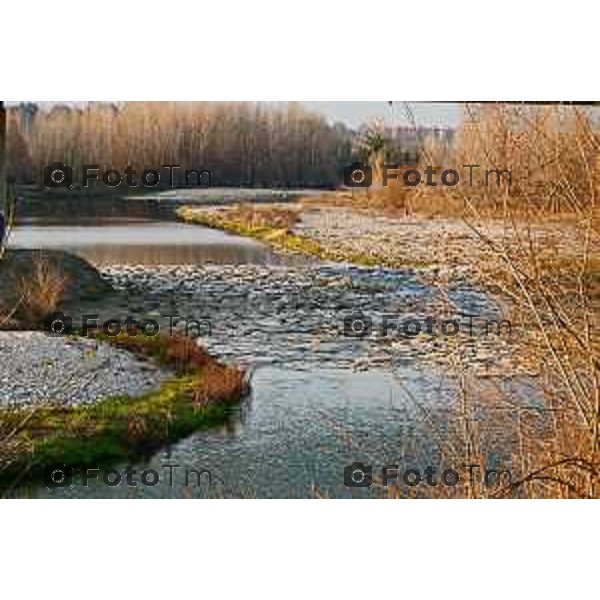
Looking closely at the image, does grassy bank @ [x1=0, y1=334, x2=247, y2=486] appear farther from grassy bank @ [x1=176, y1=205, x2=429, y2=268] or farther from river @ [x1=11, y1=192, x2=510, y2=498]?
grassy bank @ [x1=176, y1=205, x2=429, y2=268]

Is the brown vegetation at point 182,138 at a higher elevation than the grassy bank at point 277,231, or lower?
higher

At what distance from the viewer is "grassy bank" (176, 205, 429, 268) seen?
4141mm

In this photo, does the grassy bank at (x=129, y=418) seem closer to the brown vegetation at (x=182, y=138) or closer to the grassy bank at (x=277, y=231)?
the grassy bank at (x=277, y=231)

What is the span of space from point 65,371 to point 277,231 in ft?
2.95

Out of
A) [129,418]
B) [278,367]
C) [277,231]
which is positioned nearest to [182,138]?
[277,231]

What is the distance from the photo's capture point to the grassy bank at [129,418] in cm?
393

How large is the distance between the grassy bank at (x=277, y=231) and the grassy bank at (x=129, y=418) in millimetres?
459

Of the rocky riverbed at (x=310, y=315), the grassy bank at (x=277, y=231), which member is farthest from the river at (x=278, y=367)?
the grassy bank at (x=277, y=231)

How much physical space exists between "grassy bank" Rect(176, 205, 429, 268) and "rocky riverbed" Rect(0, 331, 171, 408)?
1.89ft

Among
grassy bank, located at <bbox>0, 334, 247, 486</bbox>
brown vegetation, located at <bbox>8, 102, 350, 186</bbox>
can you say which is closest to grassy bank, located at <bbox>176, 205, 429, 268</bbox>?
brown vegetation, located at <bbox>8, 102, 350, 186</bbox>
